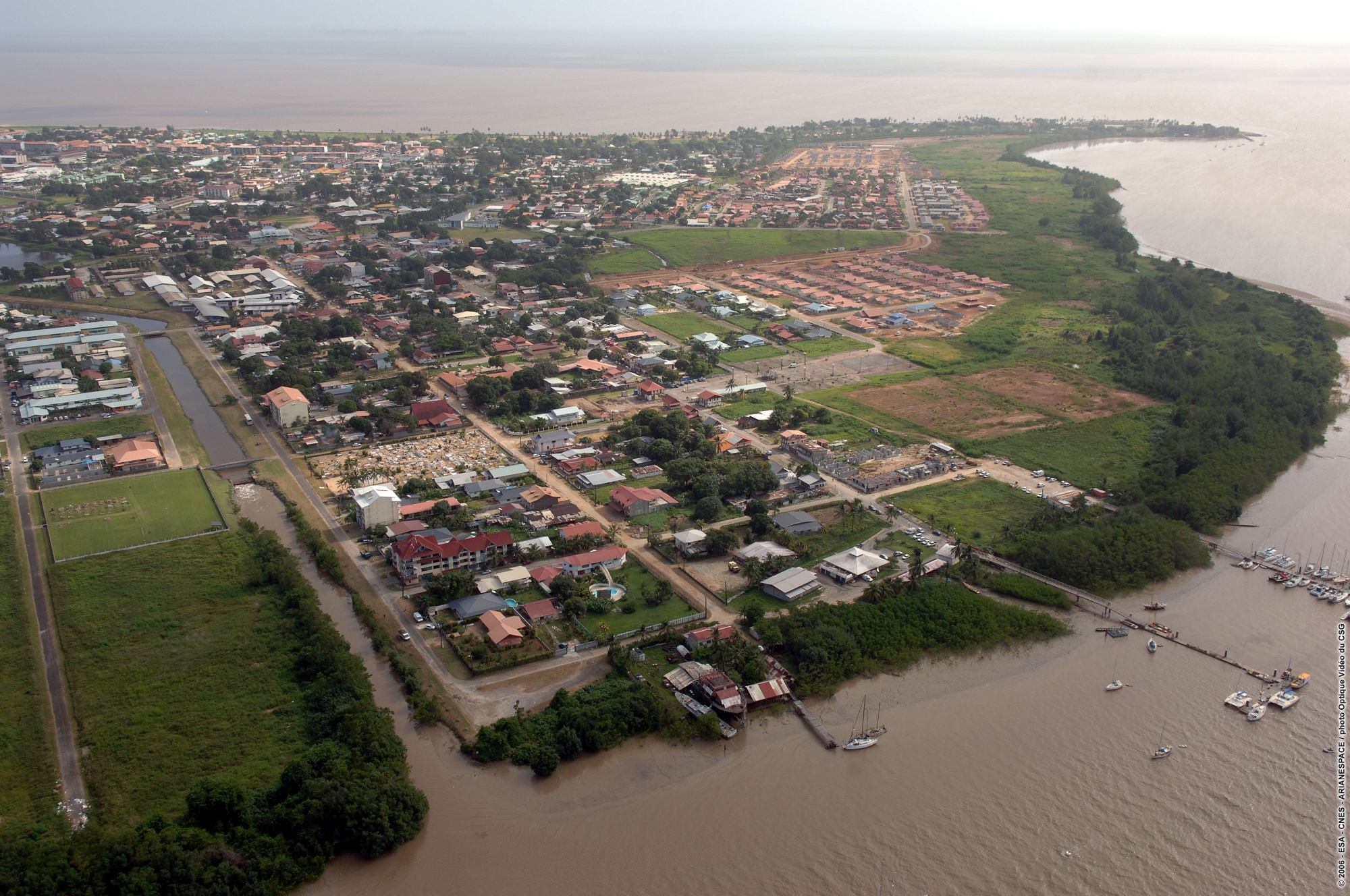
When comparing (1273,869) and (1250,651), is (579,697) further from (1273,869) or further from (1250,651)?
(1250,651)

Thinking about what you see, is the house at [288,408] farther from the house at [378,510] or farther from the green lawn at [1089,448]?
the green lawn at [1089,448]

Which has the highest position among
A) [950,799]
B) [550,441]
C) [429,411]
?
[429,411]

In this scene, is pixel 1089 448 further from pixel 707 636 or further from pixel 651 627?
pixel 651 627

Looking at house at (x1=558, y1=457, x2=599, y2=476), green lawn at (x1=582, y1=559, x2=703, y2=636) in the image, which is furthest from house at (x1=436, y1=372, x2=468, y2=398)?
green lawn at (x1=582, y1=559, x2=703, y2=636)

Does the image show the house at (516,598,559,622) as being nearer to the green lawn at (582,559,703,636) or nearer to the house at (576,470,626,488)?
the green lawn at (582,559,703,636)

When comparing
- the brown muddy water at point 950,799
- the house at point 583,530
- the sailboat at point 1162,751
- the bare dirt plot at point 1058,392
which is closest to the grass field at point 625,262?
the bare dirt plot at point 1058,392

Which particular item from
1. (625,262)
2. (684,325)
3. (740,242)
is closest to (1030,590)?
(684,325)

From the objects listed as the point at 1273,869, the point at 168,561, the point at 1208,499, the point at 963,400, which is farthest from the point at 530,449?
the point at 1273,869
